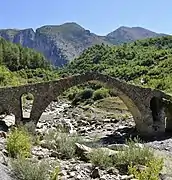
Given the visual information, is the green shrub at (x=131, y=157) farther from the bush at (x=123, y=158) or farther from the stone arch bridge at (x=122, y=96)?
the stone arch bridge at (x=122, y=96)

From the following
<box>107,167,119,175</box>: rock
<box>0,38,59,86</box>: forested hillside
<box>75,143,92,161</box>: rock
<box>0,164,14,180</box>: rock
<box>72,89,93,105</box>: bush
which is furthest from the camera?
<box>0,38,59,86</box>: forested hillside

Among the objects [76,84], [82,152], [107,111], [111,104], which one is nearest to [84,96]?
[111,104]

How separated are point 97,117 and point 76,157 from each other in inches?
1042

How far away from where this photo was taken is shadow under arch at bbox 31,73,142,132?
31.1 meters

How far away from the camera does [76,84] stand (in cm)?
3231

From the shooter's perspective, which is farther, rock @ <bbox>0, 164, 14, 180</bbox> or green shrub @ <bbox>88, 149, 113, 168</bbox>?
green shrub @ <bbox>88, 149, 113, 168</bbox>

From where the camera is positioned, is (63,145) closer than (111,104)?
Yes

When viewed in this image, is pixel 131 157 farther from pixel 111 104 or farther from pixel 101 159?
pixel 111 104

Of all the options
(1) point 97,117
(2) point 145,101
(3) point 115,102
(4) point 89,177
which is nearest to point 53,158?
(4) point 89,177

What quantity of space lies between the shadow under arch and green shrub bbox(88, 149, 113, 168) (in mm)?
13765

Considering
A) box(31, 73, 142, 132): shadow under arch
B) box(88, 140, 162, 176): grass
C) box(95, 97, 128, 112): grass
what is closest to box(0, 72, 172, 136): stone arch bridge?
box(31, 73, 142, 132): shadow under arch

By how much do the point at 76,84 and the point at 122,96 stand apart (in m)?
4.19

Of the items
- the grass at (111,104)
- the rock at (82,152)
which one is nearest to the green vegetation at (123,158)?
the rock at (82,152)

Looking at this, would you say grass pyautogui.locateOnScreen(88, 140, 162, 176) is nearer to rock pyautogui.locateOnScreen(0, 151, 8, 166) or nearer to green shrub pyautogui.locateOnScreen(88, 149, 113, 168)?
green shrub pyautogui.locateOnScreen(88, 149, 113, 168)
